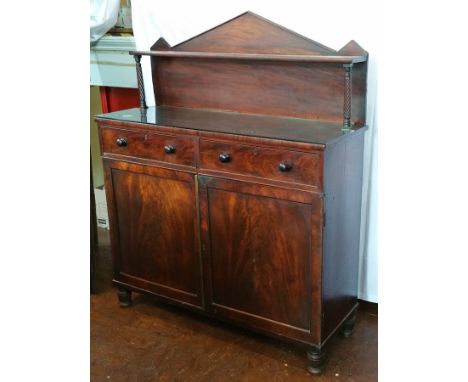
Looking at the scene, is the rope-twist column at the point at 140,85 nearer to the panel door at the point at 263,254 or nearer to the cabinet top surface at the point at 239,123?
the cabinet top surface at the point at 239,123

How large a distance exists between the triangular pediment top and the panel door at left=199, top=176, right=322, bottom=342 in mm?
684

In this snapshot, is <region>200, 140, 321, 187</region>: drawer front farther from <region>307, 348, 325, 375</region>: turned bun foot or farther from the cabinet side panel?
<region>307, 348, 325, 375</region>: turned bun foot

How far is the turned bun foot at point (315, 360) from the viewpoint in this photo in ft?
7.06

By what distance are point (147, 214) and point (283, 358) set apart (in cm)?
89

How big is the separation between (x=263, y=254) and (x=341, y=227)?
336 millimetres

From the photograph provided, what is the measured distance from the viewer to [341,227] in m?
2.15

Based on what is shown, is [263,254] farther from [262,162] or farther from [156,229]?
[156,229]

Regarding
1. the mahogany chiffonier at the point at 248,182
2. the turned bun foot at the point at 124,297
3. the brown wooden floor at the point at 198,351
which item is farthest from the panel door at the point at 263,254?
the turned bun foot at the point at 124,297

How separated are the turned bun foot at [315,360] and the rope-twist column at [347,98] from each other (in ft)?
2.98

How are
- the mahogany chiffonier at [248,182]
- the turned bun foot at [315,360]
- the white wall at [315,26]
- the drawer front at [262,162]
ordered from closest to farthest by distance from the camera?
the drawer front at [262,162] → the mahogany chiffonier at [248,182] → the turned bun foot at [315,360] → the white wall at [315,26]

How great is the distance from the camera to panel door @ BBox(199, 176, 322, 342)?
203 cm
